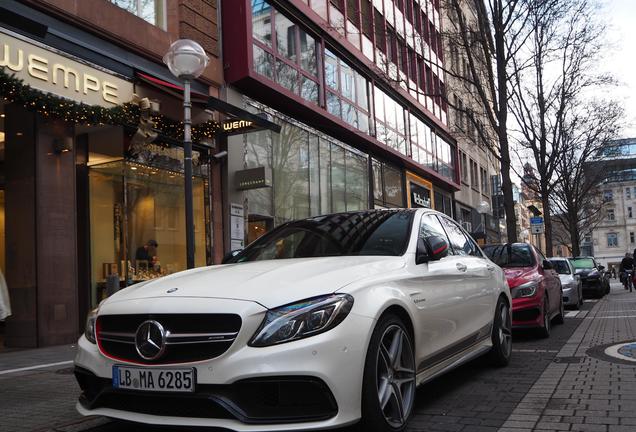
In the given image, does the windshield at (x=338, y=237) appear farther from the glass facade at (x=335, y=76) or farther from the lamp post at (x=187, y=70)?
the glass facade at (x=335, y=76)

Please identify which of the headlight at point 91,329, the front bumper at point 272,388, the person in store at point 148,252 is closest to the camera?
the front bumper at point 272,388

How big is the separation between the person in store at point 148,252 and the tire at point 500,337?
7954 millimetres

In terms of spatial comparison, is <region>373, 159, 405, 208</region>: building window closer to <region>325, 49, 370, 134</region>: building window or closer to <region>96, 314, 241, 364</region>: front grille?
<region>325, 49, 370, 134</region>: building window

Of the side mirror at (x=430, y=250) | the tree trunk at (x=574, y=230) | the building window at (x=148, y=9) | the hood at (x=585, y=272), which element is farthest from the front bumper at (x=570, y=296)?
the tree trunk at (x=574, y=230)

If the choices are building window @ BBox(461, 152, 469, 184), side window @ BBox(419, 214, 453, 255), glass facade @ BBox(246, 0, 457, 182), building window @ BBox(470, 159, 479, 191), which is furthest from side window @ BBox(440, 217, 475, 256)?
building window @ BBox(470, 159, 479, 191)

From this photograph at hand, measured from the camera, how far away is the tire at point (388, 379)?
11.0 ft

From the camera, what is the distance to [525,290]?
8477 millimetres

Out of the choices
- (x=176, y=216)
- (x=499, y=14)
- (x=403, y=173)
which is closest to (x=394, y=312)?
(x=176, y=216)

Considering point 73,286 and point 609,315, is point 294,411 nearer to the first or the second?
point 73,286

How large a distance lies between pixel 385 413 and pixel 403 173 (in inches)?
904

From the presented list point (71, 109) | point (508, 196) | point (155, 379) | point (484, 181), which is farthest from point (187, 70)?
point (484, 181)

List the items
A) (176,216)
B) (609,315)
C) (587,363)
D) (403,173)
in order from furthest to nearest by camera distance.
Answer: (403,173) < (176,216) < (609,315) < (587,363)

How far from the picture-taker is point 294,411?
3098mm

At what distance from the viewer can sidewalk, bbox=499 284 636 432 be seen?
390 centimetres
